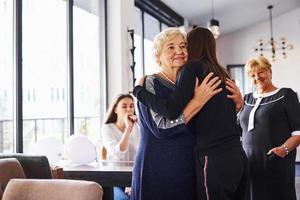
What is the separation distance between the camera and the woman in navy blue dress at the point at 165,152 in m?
1.38

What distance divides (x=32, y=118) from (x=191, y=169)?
7.44 feet

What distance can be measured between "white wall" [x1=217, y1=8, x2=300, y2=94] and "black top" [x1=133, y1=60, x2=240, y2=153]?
720 cm

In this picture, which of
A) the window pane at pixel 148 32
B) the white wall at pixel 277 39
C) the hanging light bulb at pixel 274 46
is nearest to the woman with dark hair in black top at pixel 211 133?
the window pane at pixel 148 32

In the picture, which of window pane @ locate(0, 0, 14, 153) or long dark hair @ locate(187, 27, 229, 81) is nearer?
long dark hair @ locate(187, 27, 229, 81)

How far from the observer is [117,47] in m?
4.34

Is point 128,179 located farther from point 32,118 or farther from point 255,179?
point 32,118

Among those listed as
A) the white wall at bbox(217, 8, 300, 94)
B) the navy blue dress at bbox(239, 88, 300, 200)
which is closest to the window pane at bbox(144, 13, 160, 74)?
the white wall at bbox(217, 8, 300, 94)

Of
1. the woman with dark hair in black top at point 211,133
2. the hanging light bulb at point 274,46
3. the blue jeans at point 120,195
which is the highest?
the hanging light bulb at point 274,46

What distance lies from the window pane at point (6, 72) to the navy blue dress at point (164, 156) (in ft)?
5.94

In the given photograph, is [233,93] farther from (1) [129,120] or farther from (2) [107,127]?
(2) [107,127]

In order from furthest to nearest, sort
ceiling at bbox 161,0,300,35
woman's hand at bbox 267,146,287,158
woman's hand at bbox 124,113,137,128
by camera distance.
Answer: ceiling at bbox 161,0,300,35 → woman's hand at bbox 124,113,137,128 → woman's hand at bbox 267,146,287,158

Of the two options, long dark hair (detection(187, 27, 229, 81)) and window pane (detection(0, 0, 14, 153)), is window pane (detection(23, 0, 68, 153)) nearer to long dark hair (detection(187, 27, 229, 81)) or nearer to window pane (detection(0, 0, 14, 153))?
window pane (detection(0, 0, 14, 153))

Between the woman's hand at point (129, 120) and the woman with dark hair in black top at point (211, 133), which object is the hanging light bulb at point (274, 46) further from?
the woman with dark hair in black top at point (211, 133)

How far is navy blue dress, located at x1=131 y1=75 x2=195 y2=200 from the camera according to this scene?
4.55 ft
